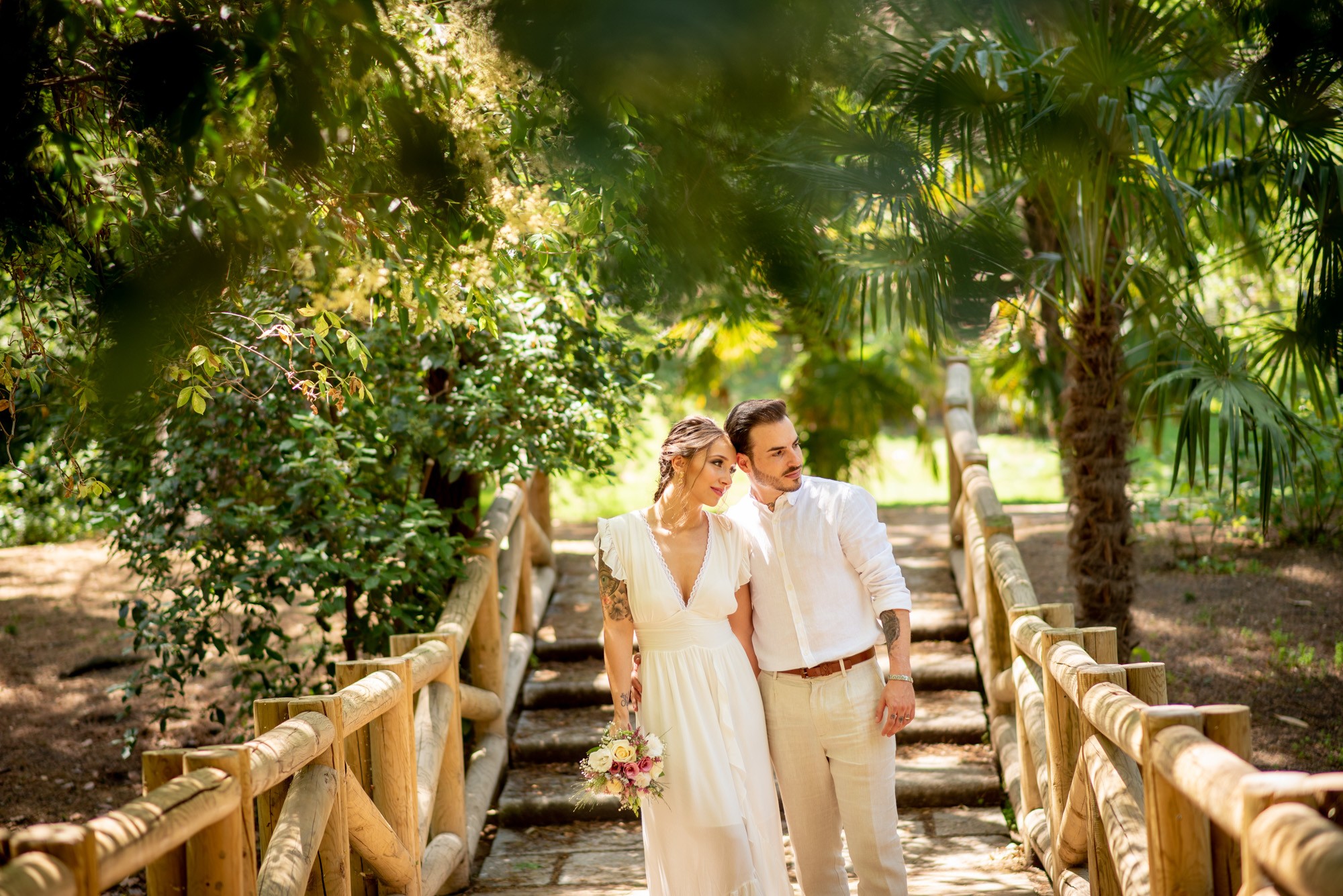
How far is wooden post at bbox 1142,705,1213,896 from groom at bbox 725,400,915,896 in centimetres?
98

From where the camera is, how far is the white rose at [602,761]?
3217 millimetres

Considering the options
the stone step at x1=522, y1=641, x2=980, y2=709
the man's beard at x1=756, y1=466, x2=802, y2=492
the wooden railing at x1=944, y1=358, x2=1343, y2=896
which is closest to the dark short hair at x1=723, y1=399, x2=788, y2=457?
the man's beard at x1=756, y1=466, x2=802, y2=492

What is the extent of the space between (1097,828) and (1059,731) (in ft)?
1.73

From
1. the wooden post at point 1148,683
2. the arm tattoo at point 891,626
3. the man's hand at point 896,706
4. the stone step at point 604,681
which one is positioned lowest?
the stone step at point 604,681

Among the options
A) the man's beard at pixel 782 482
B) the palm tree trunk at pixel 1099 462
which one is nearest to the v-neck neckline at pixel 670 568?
the man's beard at pixel 782 482

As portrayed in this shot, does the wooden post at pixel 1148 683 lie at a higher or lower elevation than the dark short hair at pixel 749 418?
lower

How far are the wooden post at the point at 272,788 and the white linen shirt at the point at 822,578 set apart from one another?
1495mm

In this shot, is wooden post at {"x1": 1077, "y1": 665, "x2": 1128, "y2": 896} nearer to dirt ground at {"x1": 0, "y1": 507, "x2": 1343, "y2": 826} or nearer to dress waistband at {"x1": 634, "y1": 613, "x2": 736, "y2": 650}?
dress waistband at {"x1": 634, "y1": 613, "x2": 736, "y2": 650}

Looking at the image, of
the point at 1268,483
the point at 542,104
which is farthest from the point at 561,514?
the point at 542,104

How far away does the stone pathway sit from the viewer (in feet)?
14.6

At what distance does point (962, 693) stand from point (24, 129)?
509 centimetres

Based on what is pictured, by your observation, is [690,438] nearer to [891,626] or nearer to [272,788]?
[891,626]

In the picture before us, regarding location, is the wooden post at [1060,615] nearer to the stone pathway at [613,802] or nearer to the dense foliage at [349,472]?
the stone pathway at [613,802]

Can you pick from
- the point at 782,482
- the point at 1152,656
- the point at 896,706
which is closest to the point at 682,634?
the point at 782,482
